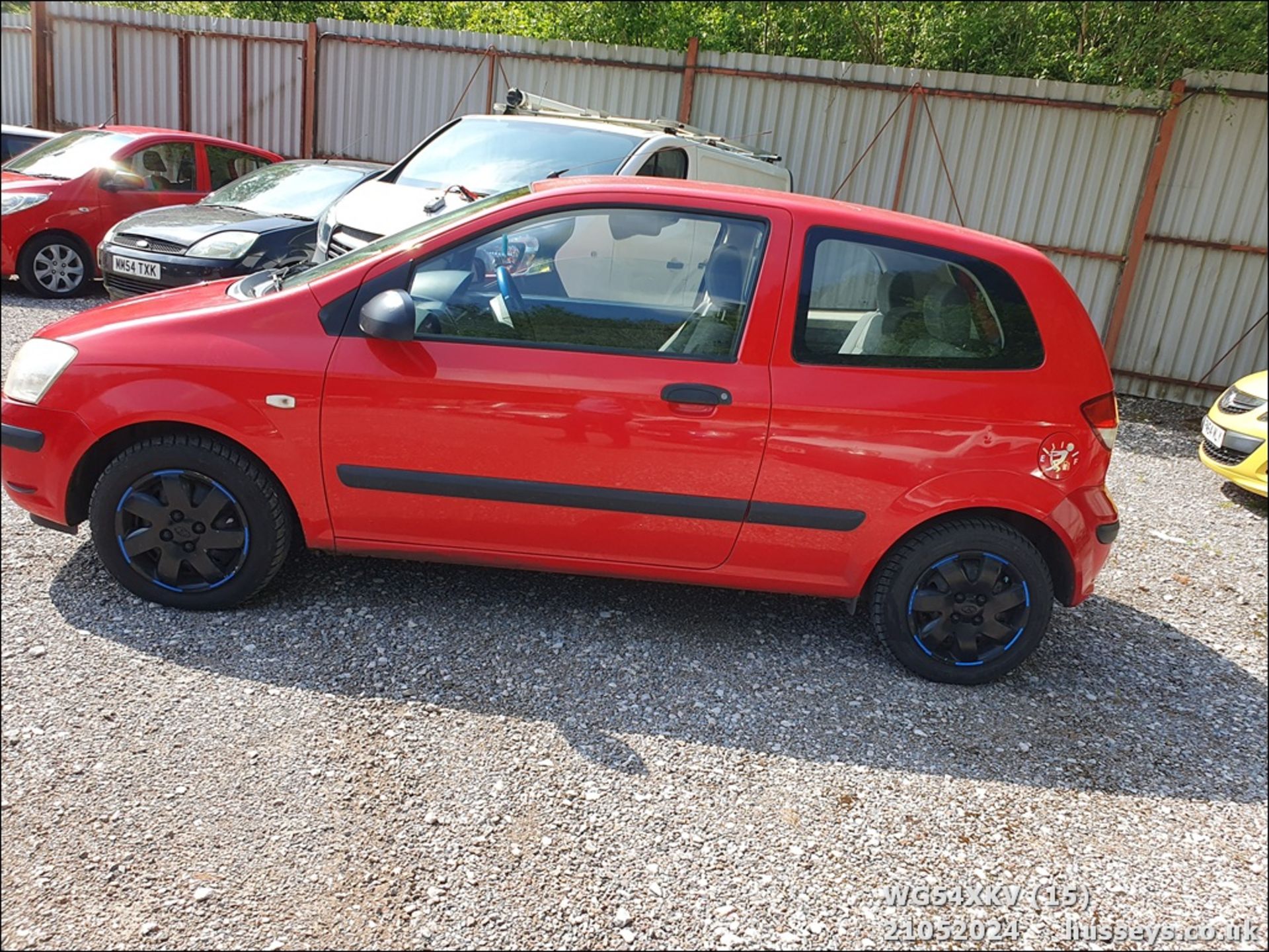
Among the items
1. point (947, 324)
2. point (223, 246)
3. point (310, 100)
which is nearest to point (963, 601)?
point (947, 324)

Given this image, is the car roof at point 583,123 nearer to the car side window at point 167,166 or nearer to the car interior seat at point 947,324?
the car side window at point 167,166

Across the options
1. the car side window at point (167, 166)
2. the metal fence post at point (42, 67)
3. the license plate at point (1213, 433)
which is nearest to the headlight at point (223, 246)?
the car side window at point (167, 166)

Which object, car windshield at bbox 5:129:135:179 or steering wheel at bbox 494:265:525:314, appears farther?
car windshield at bbox 5:129:135:179

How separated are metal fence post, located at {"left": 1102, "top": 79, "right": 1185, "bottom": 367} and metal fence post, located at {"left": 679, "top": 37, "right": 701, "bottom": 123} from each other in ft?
14.2

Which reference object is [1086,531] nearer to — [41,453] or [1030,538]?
[1030,538]

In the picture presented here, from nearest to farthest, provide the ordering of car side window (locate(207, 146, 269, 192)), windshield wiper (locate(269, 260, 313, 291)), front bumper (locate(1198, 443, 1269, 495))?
windshield wiper (locate(269, 260, 313, 291)), front bumper (locate(1198, 443, 1269, 495)), car side window (locate(207, 146, 269, 192))


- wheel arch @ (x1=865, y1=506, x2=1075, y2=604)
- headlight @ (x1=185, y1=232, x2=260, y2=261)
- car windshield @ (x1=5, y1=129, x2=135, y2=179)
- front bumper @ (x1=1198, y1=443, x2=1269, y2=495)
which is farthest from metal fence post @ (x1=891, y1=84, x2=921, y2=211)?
car windshield @ (x1=5, y1=129, x2=135, y2=179)

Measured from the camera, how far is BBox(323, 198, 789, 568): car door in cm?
352

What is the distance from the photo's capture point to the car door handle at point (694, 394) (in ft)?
11.6

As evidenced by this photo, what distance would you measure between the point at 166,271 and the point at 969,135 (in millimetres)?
7098

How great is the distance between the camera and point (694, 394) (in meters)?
3.53

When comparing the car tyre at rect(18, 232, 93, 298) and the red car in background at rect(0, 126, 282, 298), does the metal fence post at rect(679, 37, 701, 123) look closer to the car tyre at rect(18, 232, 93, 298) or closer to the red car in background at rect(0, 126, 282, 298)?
the red car in background at rect(0, 126, 282, 298)

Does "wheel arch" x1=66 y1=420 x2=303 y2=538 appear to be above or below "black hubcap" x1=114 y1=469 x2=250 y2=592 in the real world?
above

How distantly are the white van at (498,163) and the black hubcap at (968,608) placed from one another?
373 cm
